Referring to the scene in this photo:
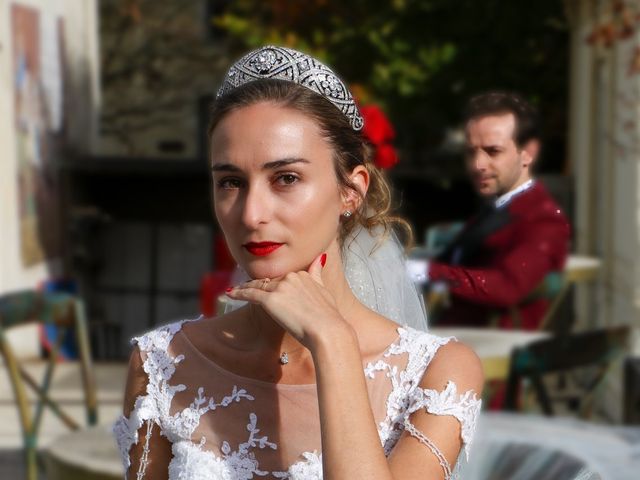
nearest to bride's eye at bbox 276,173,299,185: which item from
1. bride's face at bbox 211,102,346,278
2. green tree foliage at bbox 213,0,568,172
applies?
bride's face at bbox 211,102,346,278

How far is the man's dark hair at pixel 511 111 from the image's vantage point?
65.1 inches

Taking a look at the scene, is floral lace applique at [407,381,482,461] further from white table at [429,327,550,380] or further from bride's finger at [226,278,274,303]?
white table at [429,327,550,380]

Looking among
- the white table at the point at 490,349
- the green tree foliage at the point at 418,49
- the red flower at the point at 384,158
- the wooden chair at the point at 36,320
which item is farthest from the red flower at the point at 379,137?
the green tree foliage at the point at 418,49

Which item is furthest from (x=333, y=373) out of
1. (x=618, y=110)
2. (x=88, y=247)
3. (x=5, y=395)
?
(x=88, y=247)

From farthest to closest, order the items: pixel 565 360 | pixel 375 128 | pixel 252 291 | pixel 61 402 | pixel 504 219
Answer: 1. pixel 61 402
2. pixel 565 360
3. pixel 375 128
4. pixel 252 291
5. pixel 504 219

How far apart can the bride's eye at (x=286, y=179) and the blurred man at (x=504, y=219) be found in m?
0.25

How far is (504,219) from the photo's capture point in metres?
1.77

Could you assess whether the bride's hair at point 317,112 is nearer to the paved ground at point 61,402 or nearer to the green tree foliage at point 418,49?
the paved ground at point 61,402

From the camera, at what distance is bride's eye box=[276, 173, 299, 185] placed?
196 centimetres

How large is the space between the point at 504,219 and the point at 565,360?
2.72m

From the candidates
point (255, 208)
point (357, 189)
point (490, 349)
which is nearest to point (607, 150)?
point (490, 349)

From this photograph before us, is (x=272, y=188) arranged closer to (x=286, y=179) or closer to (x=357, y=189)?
(x=286, y=179)

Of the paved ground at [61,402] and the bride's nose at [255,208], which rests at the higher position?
the bride's nose at [255,208]

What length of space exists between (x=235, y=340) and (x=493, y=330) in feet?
6.90
